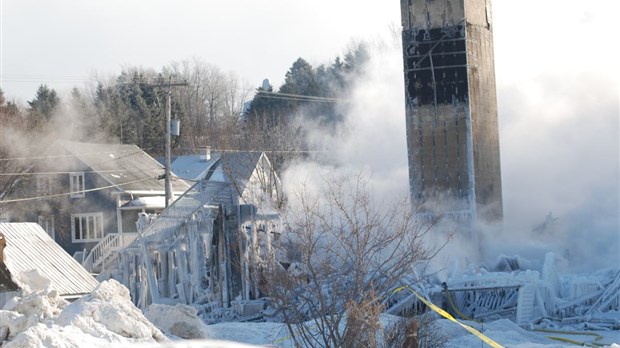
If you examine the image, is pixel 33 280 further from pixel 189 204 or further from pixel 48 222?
pixel 48 222

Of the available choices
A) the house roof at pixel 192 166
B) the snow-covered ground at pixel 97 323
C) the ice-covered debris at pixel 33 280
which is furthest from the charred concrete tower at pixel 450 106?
the house roof at pixel 192 166

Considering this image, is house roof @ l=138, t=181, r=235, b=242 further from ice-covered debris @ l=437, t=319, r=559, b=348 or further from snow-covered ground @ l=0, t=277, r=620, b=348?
snow-covered ground @ l=0, t=277, r=620, b=348

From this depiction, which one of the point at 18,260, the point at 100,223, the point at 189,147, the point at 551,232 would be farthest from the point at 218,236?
the point at 189,147

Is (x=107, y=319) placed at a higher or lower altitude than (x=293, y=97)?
lower

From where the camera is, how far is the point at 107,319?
570 inches

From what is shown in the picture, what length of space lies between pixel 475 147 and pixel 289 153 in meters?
21.0

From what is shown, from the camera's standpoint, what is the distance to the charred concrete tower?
1249 inches

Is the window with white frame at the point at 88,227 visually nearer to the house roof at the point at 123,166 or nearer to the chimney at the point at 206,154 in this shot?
the house roof at the point at 123,166

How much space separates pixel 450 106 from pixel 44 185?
23.1 meters

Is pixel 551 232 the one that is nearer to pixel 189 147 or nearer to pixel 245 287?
pixel 245 287

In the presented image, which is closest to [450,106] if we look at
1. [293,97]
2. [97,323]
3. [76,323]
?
[97,323]

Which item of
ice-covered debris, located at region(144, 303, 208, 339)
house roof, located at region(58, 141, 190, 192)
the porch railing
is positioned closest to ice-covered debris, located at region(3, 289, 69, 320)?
ice-covered debris, located at region(144, 303, 208, 339)

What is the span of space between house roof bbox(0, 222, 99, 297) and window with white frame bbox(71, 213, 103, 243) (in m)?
24.8

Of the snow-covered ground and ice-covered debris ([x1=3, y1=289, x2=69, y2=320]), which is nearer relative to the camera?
the snow-covered ground
